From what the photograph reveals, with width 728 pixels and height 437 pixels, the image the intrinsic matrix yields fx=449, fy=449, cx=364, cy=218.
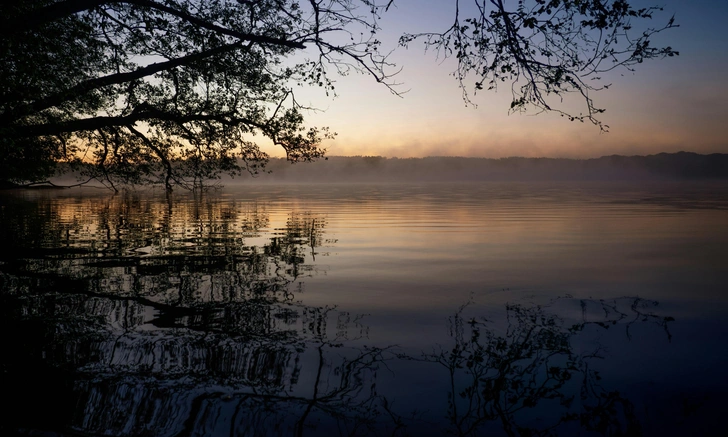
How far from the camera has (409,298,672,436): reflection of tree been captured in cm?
472

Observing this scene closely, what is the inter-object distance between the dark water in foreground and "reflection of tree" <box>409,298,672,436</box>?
26 mm

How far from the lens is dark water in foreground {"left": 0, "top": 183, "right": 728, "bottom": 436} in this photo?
4.73m

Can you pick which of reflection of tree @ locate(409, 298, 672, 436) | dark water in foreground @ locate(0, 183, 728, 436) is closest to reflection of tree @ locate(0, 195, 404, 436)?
dark water in foreground @ locate(0, 183, 728, 436)

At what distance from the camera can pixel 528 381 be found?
557 cm

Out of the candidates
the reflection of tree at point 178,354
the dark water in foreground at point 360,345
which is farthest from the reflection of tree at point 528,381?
the reflection of tree at point 178,354

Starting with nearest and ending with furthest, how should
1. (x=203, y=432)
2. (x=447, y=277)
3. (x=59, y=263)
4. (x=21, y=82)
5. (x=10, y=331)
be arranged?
(x=203, y=432) → (x=10, y=331) → (x=447, y=277) → (x=59, y=263) → (x=21, y=82)

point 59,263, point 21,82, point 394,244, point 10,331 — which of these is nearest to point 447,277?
point 394,244

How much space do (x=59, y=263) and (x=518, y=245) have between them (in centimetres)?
1497

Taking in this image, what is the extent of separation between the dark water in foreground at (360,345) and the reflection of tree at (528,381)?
3cm

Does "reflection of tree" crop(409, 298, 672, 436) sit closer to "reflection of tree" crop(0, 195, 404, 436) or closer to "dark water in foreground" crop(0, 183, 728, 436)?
"dark water in foreground" crop(0, 183, 728, 436)

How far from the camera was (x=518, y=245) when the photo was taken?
17.0 meters

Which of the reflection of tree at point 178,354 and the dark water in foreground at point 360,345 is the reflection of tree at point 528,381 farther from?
the reflection of tree at point 178,354

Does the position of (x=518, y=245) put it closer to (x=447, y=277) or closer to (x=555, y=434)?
(x=447, y=277)

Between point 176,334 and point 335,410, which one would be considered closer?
point 335,410
